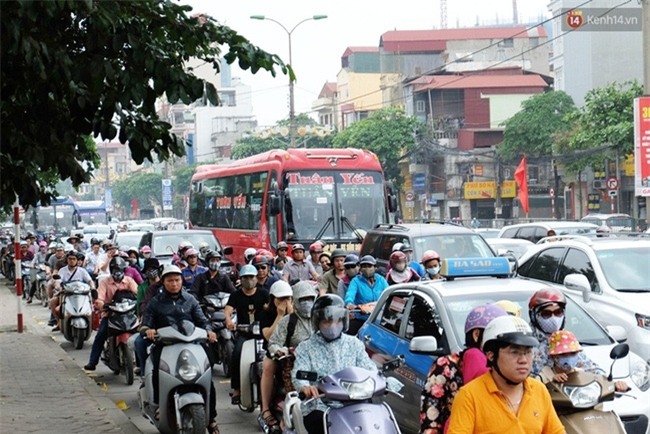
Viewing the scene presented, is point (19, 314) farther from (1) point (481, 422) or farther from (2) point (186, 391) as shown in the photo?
(1) point (481, 422)

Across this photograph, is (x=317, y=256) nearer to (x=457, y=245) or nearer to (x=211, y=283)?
(x=457, y=245)

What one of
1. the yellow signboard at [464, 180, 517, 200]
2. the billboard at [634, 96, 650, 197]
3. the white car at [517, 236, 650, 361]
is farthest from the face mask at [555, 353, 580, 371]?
the yellow signboard at [464, 180, 517, 200]

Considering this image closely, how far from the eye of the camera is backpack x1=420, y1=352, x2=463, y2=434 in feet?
18.2

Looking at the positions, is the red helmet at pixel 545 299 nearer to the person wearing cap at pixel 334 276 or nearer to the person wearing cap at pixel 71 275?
the person wearing cap at pixel 334 276

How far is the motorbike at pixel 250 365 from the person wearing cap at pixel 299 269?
6.63m

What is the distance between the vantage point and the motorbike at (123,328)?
13.9 m

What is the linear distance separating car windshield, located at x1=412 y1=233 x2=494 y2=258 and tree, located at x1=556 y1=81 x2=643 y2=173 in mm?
35323

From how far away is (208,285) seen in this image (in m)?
14.0

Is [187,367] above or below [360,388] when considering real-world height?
below

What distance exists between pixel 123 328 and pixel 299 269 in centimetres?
379

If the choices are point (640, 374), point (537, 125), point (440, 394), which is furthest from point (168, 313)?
point (537, 125)

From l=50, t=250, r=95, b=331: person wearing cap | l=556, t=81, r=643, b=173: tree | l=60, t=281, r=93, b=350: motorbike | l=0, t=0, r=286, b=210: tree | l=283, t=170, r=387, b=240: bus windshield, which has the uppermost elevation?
l=556, t=81, r=643, b=173: tree

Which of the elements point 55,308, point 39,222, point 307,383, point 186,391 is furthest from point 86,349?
point 39,222

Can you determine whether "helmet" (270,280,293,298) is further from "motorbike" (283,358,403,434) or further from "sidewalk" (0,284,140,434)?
"motorbike" (283,358,403,434)
